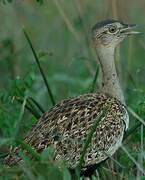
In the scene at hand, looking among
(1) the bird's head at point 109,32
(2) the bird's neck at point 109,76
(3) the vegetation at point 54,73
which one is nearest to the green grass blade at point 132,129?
(3) the vegetation at point 54,73

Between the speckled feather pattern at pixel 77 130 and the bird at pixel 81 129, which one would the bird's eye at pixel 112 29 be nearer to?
the bird at pixel 81 129

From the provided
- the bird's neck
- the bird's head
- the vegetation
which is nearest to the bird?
the bird's neck

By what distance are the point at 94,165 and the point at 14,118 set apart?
0.83 meters

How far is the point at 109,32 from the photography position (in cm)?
604

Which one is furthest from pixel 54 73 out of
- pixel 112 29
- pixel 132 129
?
pixel 132 129

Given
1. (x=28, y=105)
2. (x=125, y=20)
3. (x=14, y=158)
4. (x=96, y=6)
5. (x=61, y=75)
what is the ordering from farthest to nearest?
(x=96, y=6) < (x=125, y=20) < (x=61, y=75) < (x=28, y=105) < (x=14, y=158)

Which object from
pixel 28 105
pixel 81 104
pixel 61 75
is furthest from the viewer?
pixel 61 75

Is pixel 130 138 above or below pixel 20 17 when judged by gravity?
below

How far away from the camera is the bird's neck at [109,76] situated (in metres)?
5.86

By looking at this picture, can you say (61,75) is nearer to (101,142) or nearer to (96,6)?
(96,6)

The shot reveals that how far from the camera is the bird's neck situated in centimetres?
586

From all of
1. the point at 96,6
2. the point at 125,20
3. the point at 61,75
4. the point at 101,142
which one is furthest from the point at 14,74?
the point at 101,142

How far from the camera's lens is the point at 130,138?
235 inches

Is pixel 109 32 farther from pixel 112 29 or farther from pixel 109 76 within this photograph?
pixel 109 76
